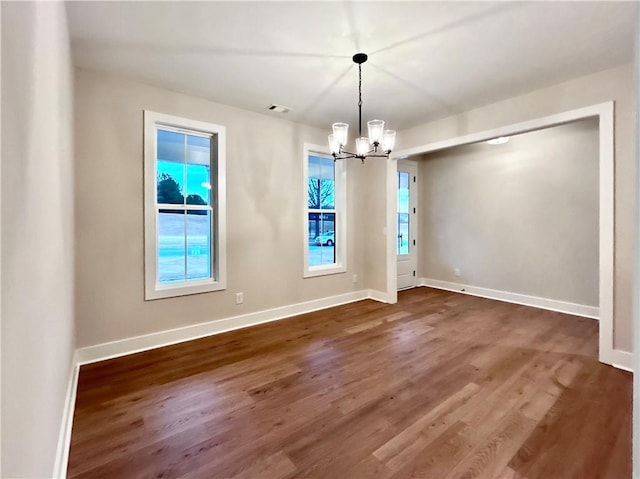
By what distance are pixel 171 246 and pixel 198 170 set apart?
3.11ft

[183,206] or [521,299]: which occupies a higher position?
[183,206]

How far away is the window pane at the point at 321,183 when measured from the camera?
15.1 ft

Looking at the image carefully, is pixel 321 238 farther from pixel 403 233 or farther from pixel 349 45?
pixel 349 45

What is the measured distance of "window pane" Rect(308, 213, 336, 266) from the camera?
4.60 metres

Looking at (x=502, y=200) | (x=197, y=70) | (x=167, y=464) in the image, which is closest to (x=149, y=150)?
(x=197, y=70)

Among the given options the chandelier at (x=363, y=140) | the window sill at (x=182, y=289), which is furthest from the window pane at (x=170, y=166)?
the chandelier at (x=363, y=140)

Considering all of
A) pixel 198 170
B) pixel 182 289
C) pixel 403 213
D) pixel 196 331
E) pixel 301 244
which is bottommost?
pixel 196 331

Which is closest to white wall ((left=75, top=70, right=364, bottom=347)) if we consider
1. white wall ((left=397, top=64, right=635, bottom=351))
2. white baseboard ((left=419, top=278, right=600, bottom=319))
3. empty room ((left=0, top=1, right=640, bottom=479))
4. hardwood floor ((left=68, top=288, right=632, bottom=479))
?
empty room ((left=0, top=1, right=640, bottom=479))

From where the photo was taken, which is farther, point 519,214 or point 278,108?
point 519,214

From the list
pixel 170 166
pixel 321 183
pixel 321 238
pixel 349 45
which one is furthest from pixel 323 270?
pixel 349 45

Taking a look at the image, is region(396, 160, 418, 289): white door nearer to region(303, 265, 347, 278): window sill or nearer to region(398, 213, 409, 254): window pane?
region(398, 213, 409, 254): window pane

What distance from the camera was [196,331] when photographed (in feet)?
11.2

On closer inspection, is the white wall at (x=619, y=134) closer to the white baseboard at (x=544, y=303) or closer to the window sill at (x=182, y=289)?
the white baseboard at (x=544, y=303)

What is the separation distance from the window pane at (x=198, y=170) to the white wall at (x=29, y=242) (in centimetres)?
186
